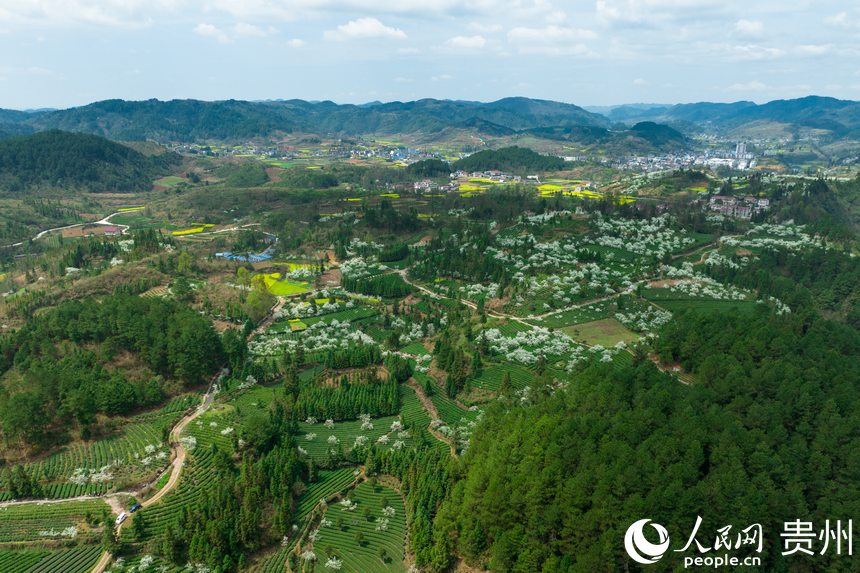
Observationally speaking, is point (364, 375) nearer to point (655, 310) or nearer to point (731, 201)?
point (655, 310)

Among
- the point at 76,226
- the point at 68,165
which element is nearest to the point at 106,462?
the point at 76,226

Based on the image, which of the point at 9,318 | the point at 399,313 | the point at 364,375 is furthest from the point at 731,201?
the point at 9,318

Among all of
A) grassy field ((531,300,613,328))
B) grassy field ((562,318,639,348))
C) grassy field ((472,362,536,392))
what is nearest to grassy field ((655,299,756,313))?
grassy field ((531,300,613,328))

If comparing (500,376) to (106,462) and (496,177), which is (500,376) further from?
(496,177)

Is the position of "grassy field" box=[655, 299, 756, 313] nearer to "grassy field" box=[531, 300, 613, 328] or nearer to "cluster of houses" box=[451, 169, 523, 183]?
"grassy field" box=[531, 300, 613, 328]

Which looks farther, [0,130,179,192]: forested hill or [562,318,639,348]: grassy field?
[0,130,179,192]: forested hill

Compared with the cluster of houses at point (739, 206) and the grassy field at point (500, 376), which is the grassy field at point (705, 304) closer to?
the grassy field at point (500, 376)
